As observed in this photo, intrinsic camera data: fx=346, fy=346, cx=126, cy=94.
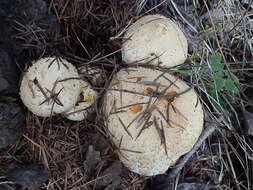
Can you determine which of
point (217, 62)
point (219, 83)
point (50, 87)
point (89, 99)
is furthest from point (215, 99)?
point (50, 87)

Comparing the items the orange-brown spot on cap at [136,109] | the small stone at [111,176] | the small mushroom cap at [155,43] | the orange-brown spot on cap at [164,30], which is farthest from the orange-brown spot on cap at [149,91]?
the small stone at [111,176]

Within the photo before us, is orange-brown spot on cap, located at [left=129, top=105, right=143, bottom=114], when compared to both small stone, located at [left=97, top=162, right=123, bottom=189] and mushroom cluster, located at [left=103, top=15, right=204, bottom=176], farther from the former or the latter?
small stone, located at [left=97, top=162, right=123, bottom=189]

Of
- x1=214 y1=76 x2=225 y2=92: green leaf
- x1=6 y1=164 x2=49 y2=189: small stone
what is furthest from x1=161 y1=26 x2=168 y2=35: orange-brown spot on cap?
x1=6 y1=164 x2=49 y2=189: small stone

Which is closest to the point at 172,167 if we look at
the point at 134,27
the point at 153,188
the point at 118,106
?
the point at 153,188

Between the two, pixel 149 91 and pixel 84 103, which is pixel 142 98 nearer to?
Result: pixel 149 91

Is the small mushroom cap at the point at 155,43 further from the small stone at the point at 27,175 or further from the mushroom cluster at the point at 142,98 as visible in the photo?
the small stone at the point at 27,175

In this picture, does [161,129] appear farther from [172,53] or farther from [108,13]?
[108,13]
